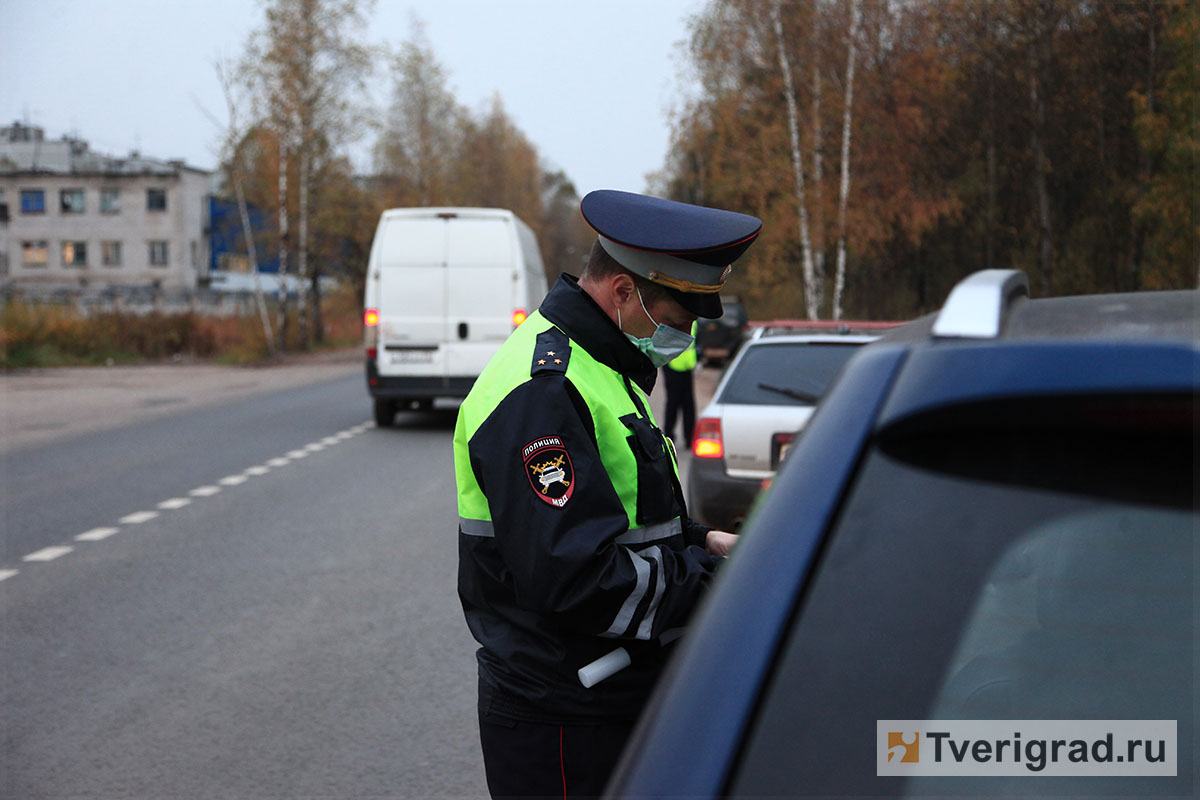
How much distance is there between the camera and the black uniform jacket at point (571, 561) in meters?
2.12

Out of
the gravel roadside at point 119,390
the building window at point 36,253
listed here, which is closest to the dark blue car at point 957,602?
the gravel roadside at point 119,390

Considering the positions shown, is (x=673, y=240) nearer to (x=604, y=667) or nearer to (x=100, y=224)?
(x=604, y=667)

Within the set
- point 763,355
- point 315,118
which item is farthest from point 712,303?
point 315,118

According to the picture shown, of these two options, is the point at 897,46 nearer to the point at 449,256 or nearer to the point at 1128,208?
the point at 1128,208

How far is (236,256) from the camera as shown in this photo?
4872cm

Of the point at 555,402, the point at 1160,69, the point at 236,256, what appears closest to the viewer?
the point at 555,402

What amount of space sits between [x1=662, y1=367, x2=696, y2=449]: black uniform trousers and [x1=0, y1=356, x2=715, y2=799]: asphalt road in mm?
2710

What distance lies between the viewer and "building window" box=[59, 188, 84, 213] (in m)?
86.3

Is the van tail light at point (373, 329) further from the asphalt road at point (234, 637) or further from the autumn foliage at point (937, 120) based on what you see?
the autumn foliage at point (937, 120)

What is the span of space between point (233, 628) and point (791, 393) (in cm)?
374

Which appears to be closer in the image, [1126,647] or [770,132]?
[1126,647]

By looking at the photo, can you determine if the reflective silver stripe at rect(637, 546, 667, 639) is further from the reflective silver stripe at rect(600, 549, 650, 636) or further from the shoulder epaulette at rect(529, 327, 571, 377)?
the shoulder epaulette at rect(529, 327, 571, 377)

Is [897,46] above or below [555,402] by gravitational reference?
above

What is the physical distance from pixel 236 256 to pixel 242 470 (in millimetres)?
37585
